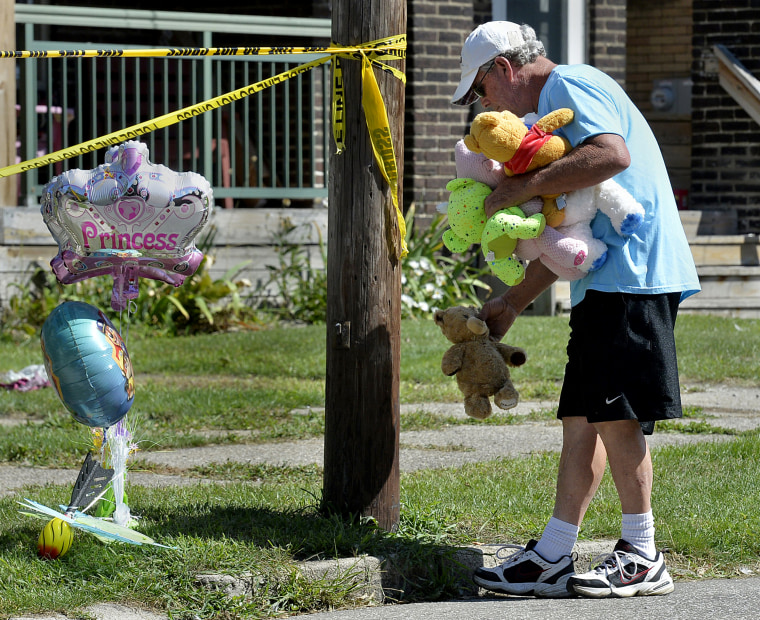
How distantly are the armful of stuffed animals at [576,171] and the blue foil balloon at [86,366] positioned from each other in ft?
4.51

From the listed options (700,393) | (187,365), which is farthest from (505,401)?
(187,365)

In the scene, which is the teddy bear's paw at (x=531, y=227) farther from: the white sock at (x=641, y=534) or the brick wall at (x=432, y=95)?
the brick wall at (x=432, y=95)

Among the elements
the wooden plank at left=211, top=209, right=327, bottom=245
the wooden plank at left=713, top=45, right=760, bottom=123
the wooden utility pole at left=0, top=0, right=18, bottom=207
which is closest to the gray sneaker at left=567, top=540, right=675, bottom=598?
the wooden plank at left=211, top=209, right=327, bottom=245

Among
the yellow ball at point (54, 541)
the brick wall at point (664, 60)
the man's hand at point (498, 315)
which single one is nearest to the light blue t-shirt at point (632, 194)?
the man's hand at point (498, 315)

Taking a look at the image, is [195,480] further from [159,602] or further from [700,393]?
[700,393]

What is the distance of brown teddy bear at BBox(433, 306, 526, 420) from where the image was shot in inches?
149

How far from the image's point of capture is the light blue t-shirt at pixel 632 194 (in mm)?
3471

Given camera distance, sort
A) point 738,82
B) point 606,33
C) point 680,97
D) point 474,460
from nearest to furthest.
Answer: point 474,460 → point 606,33 → point 738,82 → point 680,97

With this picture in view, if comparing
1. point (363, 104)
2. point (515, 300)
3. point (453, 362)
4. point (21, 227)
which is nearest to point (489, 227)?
point (515, 300)

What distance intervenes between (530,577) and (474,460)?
167 centimetres

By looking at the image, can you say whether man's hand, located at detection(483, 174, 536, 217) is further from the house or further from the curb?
the house

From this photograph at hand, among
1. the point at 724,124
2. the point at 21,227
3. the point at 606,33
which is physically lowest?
the point at 21,227

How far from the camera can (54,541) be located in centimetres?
352

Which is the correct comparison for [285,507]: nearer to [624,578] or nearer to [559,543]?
[559,543]
